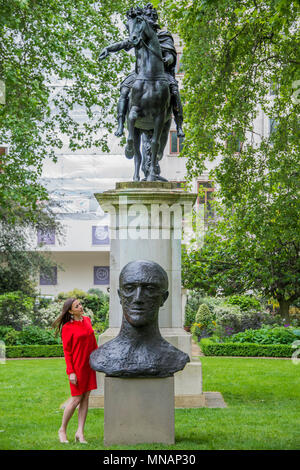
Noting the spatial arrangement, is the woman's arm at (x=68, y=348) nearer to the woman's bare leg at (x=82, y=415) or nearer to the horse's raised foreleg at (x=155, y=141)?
the woman's bare leg at (x=82, y=415)

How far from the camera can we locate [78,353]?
6.44 metres

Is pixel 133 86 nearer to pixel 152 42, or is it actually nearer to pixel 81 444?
pixel 152 42

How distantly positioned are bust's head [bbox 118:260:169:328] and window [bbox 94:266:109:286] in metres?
32.8

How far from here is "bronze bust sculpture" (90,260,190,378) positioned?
19.5ft

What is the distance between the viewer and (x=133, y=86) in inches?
366

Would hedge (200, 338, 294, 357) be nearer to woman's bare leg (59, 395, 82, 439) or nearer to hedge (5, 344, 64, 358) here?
hedge (5, 344, 64, 358)

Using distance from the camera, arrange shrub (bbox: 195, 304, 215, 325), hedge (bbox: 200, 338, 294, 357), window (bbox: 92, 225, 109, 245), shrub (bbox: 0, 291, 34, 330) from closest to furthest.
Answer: hedge (bbox: 200, 338, 294, 357)
shrub (bbox: 0, 291, 34, 330)
shrub (bbox: 195, 304, 215, 325)
window (bbox: 92, 225, 109, 245)

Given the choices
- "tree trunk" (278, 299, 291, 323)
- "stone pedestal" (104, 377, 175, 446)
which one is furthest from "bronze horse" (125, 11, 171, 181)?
"tree trunk" (278, 299, 291, 323)

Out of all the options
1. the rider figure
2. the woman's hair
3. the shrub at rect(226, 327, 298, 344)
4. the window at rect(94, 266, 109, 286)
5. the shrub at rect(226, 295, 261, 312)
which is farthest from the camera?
the window at rect(94, 266, 109, 286)

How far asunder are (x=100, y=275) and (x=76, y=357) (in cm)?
3245

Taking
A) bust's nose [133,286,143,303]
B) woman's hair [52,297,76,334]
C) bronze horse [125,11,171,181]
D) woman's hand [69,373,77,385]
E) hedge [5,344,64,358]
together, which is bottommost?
hedge [5,344,64,358]

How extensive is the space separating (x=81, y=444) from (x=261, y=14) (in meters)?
11.2

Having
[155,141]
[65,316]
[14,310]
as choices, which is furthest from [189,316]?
[65,316]
